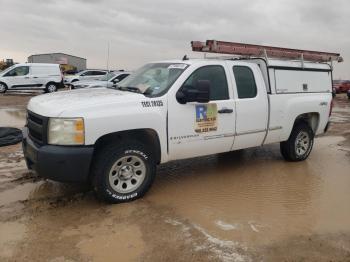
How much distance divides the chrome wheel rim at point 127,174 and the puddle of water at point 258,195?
0.35 metres

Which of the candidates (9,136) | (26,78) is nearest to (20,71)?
(26,78)

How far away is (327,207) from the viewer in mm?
5277

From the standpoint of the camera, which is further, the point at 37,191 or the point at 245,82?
the point at 245,82

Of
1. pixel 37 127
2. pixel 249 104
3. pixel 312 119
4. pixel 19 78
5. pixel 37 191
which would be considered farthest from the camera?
pixel 19 78

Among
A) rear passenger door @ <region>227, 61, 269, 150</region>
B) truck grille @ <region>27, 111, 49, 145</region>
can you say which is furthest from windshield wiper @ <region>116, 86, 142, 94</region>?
rear passenger door @ <region>227, 61, 269, 150</region>

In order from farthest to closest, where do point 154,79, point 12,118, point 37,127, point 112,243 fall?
point 12,118 < point 154,79 < point 37,127 < point 112,243

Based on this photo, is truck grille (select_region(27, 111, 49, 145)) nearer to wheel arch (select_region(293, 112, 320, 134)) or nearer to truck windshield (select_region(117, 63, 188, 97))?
truck windshield (select_region(117, 63, 188, 97))

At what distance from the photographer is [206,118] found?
18.5 ft

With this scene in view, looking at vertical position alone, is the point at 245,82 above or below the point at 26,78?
below

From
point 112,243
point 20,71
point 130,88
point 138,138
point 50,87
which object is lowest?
point 112,243

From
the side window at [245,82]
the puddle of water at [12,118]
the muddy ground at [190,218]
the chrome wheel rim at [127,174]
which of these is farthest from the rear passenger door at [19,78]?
the chrome wheel rim at [127,174]

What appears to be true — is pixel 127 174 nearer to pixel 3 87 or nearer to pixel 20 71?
pixel 20 71

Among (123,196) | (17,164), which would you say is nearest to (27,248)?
(123,196)

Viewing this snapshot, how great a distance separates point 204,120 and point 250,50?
1818 millimetres
